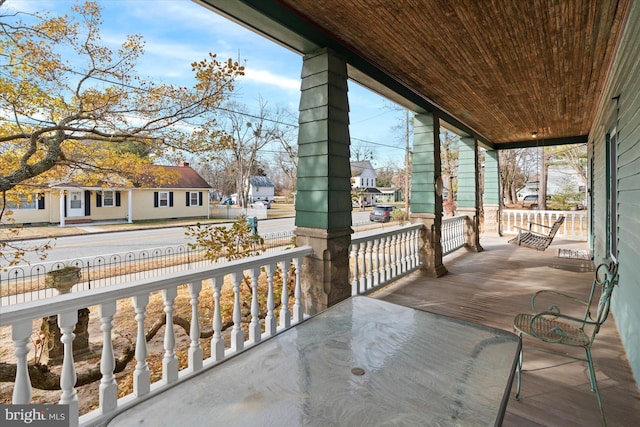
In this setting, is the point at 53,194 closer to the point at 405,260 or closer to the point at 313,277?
the point at 313,277

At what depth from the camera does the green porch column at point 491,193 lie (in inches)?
354

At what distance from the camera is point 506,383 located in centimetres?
104

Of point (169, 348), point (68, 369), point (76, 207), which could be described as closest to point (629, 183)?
point (169, 348)

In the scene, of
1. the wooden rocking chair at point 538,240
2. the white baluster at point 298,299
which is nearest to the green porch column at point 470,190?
the wooden rocking chair at point 538,240

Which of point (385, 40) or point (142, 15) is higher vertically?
point (142, 15)

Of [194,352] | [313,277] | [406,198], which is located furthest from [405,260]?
[406,198]

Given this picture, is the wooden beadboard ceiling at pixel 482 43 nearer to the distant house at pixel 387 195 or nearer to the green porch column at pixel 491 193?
the green porch column at pixel 491 193

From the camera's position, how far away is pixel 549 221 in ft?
32.4

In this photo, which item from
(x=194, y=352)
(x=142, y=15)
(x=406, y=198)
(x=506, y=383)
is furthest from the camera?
(x=406, y=198)

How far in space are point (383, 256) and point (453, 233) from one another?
3.33m

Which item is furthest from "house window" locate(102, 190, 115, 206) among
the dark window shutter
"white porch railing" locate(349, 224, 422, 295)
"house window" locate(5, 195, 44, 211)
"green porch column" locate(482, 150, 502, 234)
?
"green porch column" locate(482, 150, 502, 234)

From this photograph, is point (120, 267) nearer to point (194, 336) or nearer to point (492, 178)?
point (194, 336)

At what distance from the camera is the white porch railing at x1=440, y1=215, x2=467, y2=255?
6.34 m

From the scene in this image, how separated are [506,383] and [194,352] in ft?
5.51
